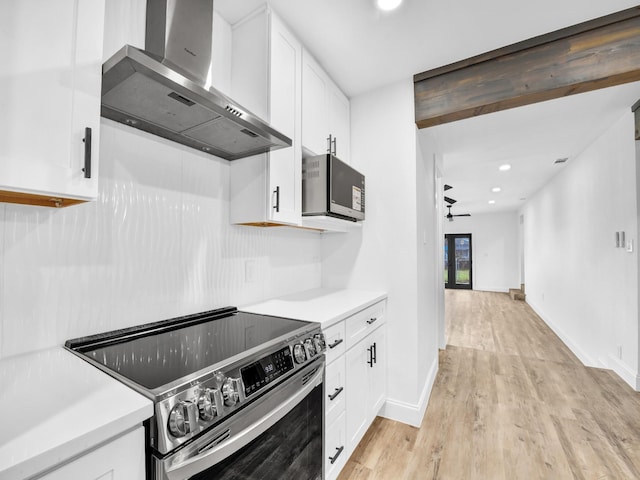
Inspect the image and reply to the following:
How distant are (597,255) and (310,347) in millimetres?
3768

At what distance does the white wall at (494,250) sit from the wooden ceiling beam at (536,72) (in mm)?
8201

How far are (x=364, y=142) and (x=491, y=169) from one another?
294 cm

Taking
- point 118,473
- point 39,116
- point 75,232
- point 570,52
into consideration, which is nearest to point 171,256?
point 75,232

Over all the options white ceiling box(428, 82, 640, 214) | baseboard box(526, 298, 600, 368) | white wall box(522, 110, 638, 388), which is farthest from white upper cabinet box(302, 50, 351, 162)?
baseboard box(526, 298, 600, 368)

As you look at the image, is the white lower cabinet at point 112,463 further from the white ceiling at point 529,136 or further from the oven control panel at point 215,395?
the white ceiling at point 529,136

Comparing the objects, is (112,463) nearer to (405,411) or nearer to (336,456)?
(336,456)

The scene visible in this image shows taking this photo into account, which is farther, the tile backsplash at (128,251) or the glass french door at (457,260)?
the glass french door at (457,260)

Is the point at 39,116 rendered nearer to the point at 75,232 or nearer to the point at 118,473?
the point at 75,232

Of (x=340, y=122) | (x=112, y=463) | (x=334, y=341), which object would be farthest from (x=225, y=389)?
(x=340, y=122)

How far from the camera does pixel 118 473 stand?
2.15 feet

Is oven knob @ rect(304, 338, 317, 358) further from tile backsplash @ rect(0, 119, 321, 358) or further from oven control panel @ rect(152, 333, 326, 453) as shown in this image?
tile backsplash @ rect(0, 119, 321, 358)

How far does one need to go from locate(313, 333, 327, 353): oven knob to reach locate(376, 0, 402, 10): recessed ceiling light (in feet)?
5.72

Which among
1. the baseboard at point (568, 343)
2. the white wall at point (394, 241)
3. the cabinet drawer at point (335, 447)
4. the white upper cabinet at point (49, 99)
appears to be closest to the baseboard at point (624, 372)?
the baseboard at point (568, 343)

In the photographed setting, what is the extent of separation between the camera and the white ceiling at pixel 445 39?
1622 mm
